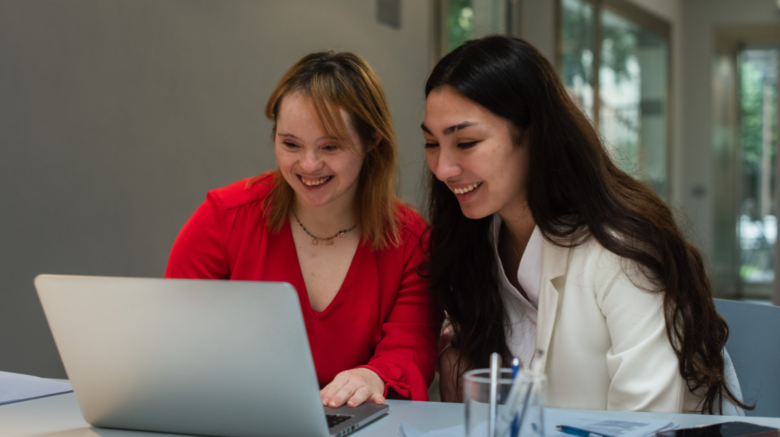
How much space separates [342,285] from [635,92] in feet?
20.0

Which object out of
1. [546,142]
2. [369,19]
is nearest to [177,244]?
[546,142]

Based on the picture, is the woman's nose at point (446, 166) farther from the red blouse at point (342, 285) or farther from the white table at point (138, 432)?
the white table at point (138, 432)

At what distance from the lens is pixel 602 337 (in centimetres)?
147

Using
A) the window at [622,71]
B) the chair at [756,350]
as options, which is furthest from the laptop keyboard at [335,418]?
the window at [622,71]

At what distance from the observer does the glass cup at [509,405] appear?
79 centimetres

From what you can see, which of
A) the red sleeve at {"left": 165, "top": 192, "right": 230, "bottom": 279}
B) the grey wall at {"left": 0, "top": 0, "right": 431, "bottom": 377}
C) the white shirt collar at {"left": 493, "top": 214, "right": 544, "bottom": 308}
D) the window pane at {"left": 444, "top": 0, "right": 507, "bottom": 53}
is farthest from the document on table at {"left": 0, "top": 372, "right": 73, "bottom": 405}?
the window pane at {"left": 444, "top": 0, "right": 507, "bottom": 53}

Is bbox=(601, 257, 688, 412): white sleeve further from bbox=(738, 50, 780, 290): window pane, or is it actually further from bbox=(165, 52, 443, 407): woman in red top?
bbox=(738, 50, 780, 290): window pane

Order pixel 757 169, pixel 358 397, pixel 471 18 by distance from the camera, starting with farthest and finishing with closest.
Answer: pixel 757 169
pixel 471 18
pixel 358 397

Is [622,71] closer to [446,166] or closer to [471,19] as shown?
[471,19]

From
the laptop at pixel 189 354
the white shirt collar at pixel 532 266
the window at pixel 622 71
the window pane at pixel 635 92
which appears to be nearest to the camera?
the laptop at pixel 189 354

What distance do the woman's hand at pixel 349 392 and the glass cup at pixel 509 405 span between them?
43cm

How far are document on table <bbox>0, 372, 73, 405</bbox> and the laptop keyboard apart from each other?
55cm

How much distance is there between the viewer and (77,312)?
1.00 m

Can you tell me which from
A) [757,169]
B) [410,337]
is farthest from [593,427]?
[757,169]
